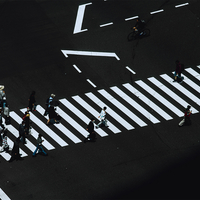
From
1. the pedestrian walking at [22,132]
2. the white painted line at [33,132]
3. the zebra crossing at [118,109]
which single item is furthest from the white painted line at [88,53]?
the pedestrian walking at [22,132]

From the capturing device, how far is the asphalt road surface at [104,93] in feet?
82.1

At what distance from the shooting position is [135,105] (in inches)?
1144

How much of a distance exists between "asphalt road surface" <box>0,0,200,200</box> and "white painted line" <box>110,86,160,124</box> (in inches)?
2.7

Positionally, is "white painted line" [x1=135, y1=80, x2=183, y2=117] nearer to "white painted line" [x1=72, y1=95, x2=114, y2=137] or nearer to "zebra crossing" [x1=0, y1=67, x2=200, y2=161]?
"zebra crossing" [x1=0, y1=67, x2=200, y2=161]

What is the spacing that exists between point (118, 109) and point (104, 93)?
181 centimetres

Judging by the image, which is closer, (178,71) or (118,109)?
(118,109)

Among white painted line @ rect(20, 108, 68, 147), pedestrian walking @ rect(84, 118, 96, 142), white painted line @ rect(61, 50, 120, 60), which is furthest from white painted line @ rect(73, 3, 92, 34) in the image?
pedestrian walking @ rect(84, 118, 96, 142)

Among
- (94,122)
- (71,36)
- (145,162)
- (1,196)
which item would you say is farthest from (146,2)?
(1,196)

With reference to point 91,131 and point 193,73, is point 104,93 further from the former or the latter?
point 193,73

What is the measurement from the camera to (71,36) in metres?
33.7

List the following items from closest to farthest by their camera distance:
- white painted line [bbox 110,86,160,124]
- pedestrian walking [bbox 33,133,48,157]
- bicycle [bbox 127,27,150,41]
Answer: pedestrian walking [bbox 33,133,48,157]
white painted line [bbox 110,86,160,124]
bicycle [bbox 127,27,150,41]

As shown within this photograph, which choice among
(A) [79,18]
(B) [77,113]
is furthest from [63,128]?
(A) [79,18]

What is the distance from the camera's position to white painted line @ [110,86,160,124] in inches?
1109

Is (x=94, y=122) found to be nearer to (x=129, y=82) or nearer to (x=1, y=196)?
(x=129, y=82)
